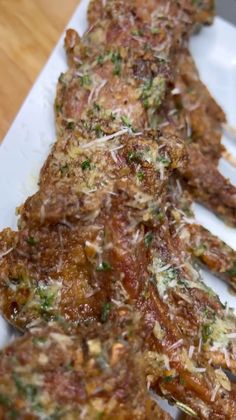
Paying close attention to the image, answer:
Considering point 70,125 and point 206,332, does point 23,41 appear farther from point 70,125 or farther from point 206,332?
point 206,332

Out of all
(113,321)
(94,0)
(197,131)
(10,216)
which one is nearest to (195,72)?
(197,131)

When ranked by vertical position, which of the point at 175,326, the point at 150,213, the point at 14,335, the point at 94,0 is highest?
the point at 94,0

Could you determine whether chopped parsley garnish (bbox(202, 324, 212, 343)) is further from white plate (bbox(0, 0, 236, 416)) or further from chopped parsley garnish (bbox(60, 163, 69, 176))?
chopped parsley garnish (bbox(60, 163, 69, 176))

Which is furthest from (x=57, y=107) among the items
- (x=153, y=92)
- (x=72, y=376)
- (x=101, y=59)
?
(x=72, y=376)

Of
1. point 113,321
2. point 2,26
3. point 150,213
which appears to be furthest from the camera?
point 2,26

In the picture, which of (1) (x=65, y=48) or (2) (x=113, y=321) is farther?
(1) (x=65, y=48)

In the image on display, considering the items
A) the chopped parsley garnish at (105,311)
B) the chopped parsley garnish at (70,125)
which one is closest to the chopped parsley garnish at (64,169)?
the chopped parsley garnish at (70,125)

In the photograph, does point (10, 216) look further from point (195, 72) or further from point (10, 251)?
point (195, 72)

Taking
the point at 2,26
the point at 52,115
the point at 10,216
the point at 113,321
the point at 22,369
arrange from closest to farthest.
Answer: the point at 22,369 → the point at 113,321 → the point at 10,216 → the point at 52,115 → the point at 2,26
